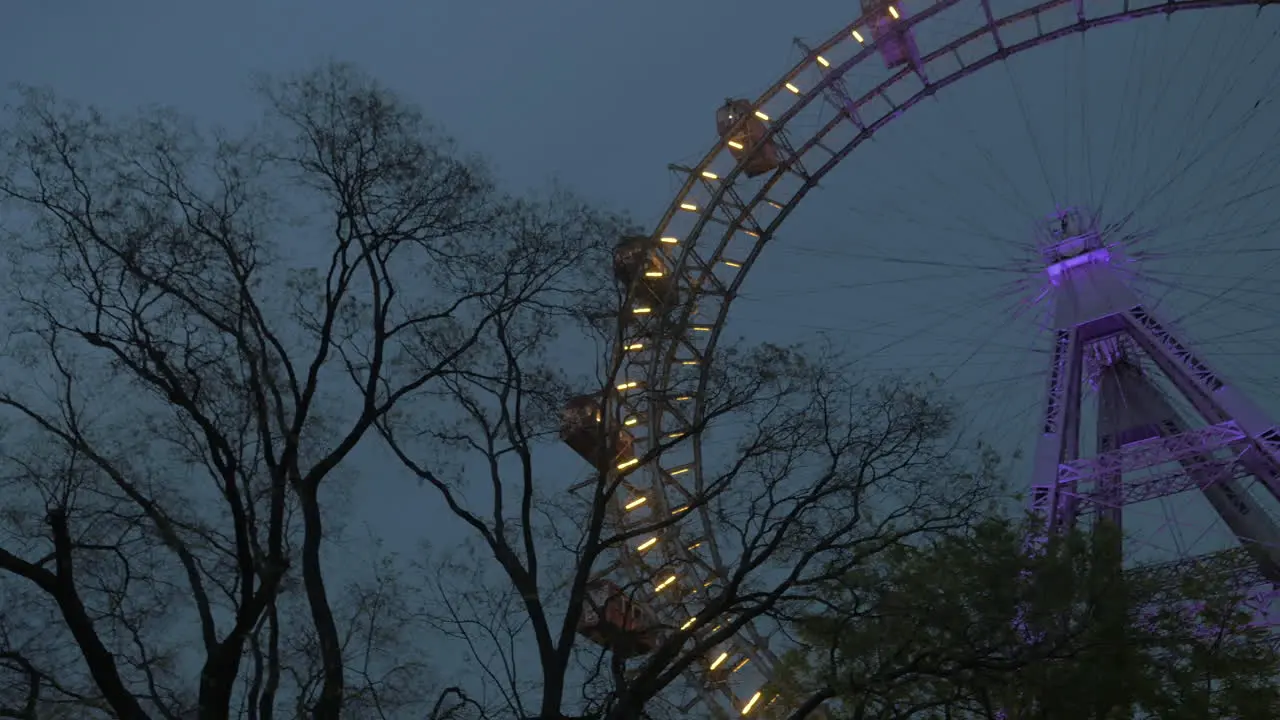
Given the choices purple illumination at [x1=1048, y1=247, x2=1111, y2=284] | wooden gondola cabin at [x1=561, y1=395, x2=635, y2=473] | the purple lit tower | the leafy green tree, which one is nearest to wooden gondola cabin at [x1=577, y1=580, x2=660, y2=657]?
wooden gondola cabin at [x1=561, y1=395, x2=635, y2=473]

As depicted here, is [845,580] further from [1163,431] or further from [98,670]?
[1163,431]

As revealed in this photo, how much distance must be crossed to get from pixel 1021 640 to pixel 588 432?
6518 millimetres

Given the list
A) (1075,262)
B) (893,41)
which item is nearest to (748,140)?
(893,41)

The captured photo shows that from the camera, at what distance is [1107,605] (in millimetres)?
10195

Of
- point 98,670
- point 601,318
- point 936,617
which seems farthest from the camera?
point 601,318

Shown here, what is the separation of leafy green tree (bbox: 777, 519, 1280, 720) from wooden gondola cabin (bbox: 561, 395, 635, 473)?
2488 millimetres

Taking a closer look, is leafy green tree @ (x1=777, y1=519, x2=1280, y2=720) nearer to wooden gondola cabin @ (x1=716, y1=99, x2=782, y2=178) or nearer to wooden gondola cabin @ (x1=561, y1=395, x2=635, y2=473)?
wooden gondola cabin @ (x1=561, y1=395, x2=635, y2=473)

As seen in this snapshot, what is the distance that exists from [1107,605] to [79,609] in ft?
29.6

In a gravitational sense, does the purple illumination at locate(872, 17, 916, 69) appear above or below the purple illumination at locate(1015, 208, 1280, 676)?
above

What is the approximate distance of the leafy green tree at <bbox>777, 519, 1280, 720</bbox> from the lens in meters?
9.45

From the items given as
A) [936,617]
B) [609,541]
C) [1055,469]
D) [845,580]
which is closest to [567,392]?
[609,541]

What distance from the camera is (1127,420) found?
20844 millimetres

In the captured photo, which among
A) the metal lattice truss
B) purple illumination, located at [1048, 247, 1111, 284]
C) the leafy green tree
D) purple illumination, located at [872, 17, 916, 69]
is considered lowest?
the leafy green tree

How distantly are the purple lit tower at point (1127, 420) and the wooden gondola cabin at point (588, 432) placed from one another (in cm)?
795
